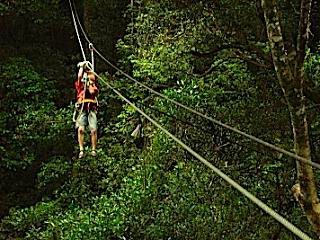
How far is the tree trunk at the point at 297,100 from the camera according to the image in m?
3.68

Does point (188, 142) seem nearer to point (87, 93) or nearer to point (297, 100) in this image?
point (87, 93)

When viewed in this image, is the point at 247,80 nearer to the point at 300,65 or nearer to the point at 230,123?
the point at 230,123

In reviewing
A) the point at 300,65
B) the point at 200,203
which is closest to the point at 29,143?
the point at 200,203

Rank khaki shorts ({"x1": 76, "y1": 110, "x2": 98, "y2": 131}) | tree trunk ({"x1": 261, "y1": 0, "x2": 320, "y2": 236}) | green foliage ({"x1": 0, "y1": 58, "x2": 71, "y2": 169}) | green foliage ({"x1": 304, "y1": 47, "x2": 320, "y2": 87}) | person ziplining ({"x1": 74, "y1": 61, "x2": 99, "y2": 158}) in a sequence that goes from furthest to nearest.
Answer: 1. green foliage ({"x1": 0, "y1": 58, "x2": 71, "y2": 169})
2. green foliage ({"x1": 304, "y1": 47, "x2": 320, "y2": 87})
3. khaki shorts ({"x1": 76, "y1": 110, "x2": 98, "y2": 131})
4. person ziplining ({"x1": 74, "y1": 61, "x2": 99, "y2": 158})
5. tree trunk ({"x1": 261, "y1": 0, "x2": 320, "y2": 236})

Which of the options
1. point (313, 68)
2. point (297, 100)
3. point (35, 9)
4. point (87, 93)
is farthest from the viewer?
point (35, 9)

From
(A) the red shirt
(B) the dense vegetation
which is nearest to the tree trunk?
(B) the dense vegetation

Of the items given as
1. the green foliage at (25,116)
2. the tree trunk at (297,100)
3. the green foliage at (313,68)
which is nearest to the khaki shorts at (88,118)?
the tree trunk at (297,100)

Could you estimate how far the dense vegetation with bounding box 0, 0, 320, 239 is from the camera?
5262 millimetres

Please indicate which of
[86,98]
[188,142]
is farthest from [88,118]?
[188,142]

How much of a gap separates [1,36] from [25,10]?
0.94 m

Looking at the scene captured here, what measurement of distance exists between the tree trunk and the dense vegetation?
0.20m

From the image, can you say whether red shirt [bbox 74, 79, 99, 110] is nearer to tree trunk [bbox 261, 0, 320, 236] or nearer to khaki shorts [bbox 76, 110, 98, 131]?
khaki shorts [bbox 76, 110, 98, 131]

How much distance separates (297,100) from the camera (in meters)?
3.76

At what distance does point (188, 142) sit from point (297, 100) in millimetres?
2031
